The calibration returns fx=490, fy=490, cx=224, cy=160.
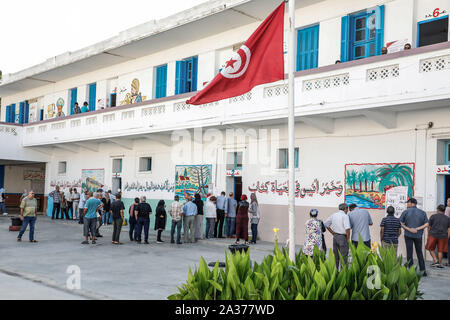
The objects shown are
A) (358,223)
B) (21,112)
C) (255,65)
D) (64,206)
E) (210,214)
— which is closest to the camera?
(255,65)

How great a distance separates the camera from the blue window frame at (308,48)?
16.6 metres

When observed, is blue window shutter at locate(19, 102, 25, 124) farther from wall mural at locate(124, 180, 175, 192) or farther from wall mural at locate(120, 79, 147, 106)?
wall mural at locate(124, 180, 175, 192)

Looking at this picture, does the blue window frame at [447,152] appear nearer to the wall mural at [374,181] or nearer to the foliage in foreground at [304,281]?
the wall mural at [374,181]

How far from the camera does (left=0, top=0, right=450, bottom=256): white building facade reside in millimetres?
13797

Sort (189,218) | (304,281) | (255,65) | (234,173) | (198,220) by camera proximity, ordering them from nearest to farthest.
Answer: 1. (304,281)
2. (255,65)
3. (189,218)
4. (198,220)
5. (234,173)

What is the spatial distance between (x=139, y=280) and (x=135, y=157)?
583 inches

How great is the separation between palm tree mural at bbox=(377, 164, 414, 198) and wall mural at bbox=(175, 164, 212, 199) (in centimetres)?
782

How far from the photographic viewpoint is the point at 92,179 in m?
27.2

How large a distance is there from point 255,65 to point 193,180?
13.6 metres

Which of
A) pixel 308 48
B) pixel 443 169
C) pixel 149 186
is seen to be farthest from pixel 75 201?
pixel 443 169

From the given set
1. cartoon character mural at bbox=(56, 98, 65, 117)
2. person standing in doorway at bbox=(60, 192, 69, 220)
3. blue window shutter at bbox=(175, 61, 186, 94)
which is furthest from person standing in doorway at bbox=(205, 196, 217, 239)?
cartoon character mural at bbox=(56, 98, 65, 117)

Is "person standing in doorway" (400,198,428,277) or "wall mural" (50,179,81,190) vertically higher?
"wall mural" (50,179,81,190)

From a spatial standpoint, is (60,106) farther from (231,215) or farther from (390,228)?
(390,228)

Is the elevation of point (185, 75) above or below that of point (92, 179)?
above
